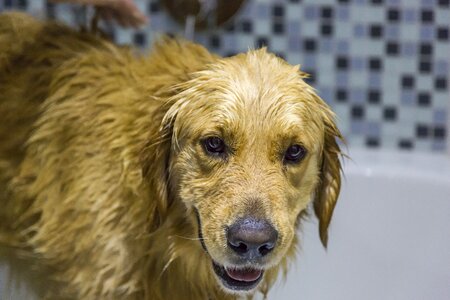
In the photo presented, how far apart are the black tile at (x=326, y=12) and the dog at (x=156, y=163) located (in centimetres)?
95

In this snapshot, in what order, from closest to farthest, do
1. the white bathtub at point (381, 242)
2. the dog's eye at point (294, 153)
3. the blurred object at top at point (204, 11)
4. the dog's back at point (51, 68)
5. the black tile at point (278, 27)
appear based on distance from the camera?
the dog's eye at point (294, 153), the dog's back at point (51, 68), the white bathtub at point (381, 242), the blurred object at top at point (204, 11), the black tile at point (278, 27)

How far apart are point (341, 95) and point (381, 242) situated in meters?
0.51

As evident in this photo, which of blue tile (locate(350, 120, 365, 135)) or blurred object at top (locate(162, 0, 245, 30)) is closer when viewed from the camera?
blurred object at top (locate(162, 0, 245, 30))

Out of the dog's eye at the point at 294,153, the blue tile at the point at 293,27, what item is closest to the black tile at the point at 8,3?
the blue tile at the point at 293,27

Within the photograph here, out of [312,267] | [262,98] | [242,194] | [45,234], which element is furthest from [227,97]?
[312,267]

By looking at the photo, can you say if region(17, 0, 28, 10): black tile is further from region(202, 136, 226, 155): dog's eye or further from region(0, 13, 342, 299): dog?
region(202, 136, 226, 155): dog's eye

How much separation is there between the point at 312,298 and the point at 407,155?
54 cm

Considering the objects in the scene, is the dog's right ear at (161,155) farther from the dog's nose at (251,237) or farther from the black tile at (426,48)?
the black tile at (426,48)

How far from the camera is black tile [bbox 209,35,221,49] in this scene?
2.37 m

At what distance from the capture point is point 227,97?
128cm

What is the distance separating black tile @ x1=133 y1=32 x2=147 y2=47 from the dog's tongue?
4.25 feet

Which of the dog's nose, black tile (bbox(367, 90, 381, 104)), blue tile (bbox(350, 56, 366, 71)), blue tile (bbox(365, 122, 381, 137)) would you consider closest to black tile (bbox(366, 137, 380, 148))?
blue tile (bbox(365, 122, 381, 137))

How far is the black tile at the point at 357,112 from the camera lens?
7.99 ft

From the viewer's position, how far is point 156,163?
1.34 metres
